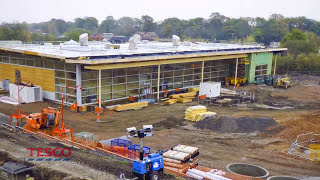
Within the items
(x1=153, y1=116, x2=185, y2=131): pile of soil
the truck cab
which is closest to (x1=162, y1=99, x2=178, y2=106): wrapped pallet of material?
(x1=153, y1=116, x2=185, y2=131): pile of soil

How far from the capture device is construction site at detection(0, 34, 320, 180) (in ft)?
55.1

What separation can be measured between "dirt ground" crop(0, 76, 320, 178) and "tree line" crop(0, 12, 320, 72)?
3391 cm

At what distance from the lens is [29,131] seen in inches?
886

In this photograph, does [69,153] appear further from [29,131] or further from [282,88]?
[282,88]

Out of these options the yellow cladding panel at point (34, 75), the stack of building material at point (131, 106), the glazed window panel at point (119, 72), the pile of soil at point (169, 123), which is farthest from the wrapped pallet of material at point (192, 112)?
the yellow cladding panel at point (34, 75)

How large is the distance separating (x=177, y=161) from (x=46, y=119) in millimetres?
10363

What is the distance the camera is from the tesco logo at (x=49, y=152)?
59.9 ft

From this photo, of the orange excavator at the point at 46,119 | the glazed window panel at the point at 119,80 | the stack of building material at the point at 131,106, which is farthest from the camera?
the glazed window panel at the point at 119,80

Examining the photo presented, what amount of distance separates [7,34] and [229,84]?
138 feet

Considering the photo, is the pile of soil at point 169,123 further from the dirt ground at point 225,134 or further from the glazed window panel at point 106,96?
the glazed window panel at point 106,96

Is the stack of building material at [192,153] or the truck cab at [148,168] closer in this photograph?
the truck cab at [148,168]

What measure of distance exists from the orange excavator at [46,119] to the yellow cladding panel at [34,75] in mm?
9900

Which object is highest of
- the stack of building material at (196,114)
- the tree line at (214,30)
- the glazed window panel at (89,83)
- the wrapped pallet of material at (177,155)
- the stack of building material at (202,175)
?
the tree line at (214,30)

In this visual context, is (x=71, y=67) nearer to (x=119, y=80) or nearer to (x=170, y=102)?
(x=119, y=80)
